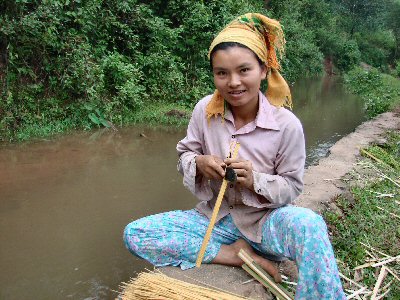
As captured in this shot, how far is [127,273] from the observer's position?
9.28 ft

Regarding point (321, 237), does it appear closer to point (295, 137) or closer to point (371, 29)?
point (295, 137)

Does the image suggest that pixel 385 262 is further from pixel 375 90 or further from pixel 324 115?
pixel 375 90

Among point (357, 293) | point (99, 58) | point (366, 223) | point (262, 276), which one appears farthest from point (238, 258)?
point (99, 58)

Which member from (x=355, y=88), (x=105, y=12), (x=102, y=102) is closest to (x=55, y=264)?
(x=102, y=102)

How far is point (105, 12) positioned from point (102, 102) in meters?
1.89

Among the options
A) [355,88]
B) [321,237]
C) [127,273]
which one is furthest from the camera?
[355,88]

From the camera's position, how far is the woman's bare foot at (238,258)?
6.38 ft

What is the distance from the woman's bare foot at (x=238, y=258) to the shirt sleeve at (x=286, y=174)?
22 centimetres

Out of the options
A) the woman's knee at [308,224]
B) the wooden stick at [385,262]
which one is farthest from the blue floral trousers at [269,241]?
the wooden stick at [385,262]

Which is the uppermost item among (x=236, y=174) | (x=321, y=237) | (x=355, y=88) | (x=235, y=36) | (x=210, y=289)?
(x=235, y=36)

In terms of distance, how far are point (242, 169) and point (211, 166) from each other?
133 mm

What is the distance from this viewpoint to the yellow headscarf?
5.87 feet

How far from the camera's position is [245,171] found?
174 centimetres

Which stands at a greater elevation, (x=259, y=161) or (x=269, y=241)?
(x=259, y=161)
